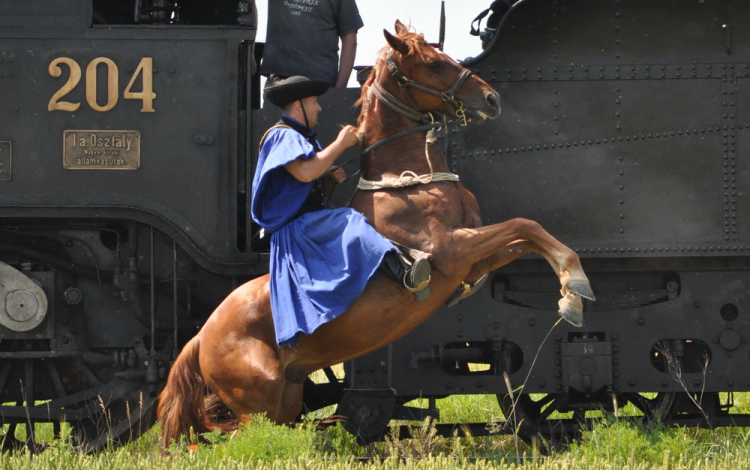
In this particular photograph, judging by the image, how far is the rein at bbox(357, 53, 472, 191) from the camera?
5.29 m

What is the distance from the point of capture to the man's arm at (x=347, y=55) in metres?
6.43

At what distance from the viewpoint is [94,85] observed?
6051 mm

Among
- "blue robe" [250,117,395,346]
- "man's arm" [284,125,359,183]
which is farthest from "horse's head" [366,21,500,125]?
"blue robe" [250,117,395,346]

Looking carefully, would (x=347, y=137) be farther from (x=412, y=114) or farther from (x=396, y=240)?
(x=396, y=240)

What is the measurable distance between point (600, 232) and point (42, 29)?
3650mm

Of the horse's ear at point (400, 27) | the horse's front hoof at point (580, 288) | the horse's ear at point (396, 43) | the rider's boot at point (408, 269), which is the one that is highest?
the horse's ear at point (400, 27)

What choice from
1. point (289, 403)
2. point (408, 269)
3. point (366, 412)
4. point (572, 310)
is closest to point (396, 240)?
point (408, 269)

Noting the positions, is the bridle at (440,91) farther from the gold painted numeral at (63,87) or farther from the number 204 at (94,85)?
the gold painted numeral at (63,87)

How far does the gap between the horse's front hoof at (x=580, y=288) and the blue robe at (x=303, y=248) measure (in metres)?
0.94

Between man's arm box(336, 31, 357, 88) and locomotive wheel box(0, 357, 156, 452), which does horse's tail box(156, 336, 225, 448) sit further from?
man's arm box(336, 31, 357, 88)

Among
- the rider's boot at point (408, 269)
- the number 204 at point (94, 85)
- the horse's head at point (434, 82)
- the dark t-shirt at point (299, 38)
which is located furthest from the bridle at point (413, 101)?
the number 204 at point (94, 85)

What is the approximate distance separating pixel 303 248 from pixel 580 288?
144 centimetres

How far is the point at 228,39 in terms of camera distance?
6.13m

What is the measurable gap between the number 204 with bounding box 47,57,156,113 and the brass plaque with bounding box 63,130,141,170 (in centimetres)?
16
